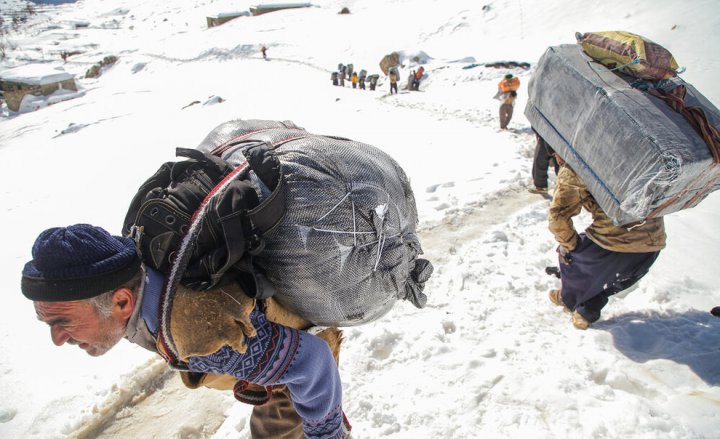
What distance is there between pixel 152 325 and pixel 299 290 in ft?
1.56

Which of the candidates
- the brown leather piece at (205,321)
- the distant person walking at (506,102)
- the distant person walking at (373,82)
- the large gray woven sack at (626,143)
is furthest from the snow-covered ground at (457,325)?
the distant person walking at (373,82)

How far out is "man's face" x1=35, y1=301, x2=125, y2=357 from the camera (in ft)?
3.67

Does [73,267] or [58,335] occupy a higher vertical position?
[73,267]

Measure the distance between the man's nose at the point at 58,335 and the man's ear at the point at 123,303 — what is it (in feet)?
0.46

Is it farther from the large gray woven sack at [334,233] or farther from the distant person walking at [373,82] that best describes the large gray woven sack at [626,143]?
the distant person walking at [373,82]

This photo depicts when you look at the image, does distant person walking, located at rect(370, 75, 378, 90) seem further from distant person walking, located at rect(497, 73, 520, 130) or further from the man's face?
the man's face

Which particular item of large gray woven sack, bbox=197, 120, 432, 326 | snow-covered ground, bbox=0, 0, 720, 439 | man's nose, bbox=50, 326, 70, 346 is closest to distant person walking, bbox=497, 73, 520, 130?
snow-covered ground, bbox=0, 0, 720, 439

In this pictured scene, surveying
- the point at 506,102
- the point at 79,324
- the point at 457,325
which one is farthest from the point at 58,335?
the point at 506,102

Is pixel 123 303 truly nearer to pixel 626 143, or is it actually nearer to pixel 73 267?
pixel 73 267

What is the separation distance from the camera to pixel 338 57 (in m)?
26.0

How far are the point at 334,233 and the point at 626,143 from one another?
6.16ft

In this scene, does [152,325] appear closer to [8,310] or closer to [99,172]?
[8,310]

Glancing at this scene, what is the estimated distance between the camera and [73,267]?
Answer: 3.54 feet

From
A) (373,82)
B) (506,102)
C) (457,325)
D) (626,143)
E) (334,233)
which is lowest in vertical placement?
(373,82)
